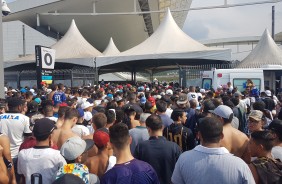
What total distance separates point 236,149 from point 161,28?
944 inches

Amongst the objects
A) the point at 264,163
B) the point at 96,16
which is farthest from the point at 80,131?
the point at 96,16

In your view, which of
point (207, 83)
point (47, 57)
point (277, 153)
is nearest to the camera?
point (277, 153)

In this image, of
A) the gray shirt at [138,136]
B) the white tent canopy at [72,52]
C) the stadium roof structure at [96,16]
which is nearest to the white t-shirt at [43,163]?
the gray shirt at [138,136]

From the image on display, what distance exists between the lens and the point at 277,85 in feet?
49.9

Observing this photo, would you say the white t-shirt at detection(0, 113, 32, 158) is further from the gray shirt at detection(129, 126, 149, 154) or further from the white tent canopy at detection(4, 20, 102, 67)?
the white tent canopy at detection(4, 20, 102, 67)

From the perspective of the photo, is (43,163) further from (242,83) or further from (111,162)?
(242,83)

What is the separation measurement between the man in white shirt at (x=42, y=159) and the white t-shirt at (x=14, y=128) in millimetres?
1464

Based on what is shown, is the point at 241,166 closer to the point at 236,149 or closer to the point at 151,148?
the point at 151,148

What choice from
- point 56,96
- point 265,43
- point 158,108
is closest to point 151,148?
point 158,108

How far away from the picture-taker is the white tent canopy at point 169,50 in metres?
24.1

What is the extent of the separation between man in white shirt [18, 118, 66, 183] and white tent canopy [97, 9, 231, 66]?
2125 cm

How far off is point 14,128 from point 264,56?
2220 centimetres

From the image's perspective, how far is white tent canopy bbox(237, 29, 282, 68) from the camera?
2341cm

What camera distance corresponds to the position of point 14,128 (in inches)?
197
